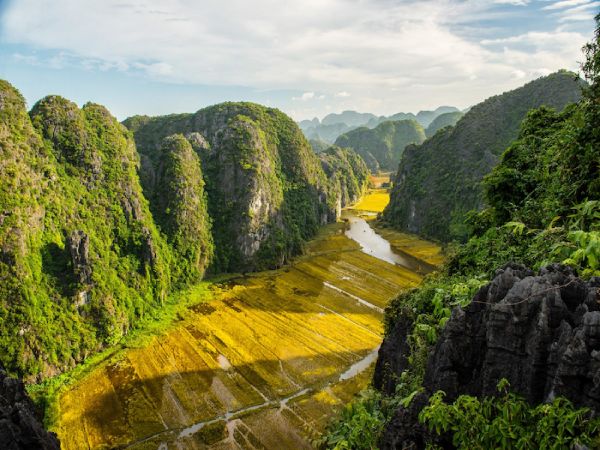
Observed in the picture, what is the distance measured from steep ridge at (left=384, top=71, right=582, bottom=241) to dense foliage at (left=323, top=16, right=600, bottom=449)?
59275 mm

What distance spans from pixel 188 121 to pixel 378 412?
3861 inches

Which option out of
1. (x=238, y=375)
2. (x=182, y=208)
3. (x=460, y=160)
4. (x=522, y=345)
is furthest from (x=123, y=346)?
(x=460, y=160)

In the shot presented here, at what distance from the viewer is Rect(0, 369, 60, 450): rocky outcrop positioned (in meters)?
15.1

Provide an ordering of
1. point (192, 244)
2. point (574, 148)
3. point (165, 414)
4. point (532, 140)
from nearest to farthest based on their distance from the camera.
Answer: point (574, 148)
point (532, 140)
point (165, 414)
point (192, 244)

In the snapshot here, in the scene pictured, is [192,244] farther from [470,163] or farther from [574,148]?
[470,163]

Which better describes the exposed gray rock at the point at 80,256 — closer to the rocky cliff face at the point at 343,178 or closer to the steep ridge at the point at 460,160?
the steep ridge at the point at 460,160

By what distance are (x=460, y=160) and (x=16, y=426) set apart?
97.5 meters

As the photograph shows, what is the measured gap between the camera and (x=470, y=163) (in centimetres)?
9262

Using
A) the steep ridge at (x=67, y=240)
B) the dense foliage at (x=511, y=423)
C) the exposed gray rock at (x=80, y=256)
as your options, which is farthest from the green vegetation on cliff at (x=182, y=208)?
the dense foliage at (x=511, y=423)

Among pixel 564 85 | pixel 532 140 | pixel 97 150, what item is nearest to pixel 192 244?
pixel 97 150

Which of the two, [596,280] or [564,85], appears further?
[564,85]

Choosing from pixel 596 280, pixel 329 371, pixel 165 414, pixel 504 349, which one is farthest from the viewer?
pixel 329 371

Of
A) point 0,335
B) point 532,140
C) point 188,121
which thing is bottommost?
point 0,335

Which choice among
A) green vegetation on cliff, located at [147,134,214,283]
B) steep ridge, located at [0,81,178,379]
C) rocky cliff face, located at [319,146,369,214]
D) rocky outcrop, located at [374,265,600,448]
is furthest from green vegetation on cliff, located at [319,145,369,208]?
rocky outcrop, located at [374,265,600,448]
